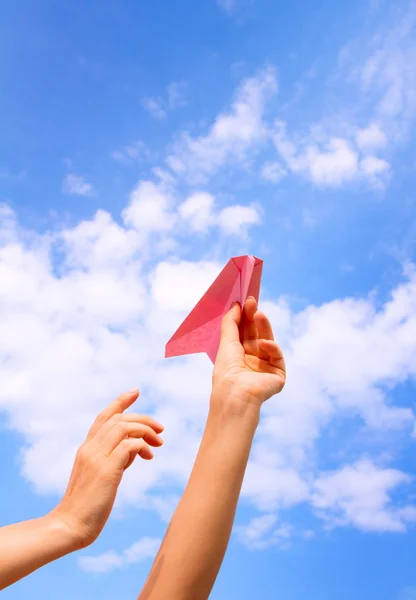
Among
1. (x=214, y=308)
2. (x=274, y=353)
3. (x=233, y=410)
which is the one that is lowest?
(x=233, y=410)

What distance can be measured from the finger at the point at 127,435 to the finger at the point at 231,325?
2.51 feet

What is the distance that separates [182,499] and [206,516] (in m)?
0.18

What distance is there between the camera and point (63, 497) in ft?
8.23

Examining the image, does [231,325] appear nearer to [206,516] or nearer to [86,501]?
[206,516]

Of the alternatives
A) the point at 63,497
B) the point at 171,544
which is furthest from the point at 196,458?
the point at 63,497

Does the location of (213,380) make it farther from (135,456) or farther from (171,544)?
(171,544)

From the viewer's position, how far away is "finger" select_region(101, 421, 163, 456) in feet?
8.54

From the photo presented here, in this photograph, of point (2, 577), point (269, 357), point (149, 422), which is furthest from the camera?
point (269, 357)

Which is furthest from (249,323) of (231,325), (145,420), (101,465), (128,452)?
(101,465)

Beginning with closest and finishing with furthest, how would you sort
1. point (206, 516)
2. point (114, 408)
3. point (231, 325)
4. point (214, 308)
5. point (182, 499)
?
1. point (206, 516)
2. point (182, 499)
3. point (114, 408)
4. point (231, 325)
5. point (214, 308)

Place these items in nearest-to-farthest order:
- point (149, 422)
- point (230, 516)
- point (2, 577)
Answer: point (2, 577), point (230, 516), point (149, 422)

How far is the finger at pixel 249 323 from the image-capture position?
11.1 feet

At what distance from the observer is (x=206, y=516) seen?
252cm

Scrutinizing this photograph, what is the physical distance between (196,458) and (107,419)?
0.49 meters
